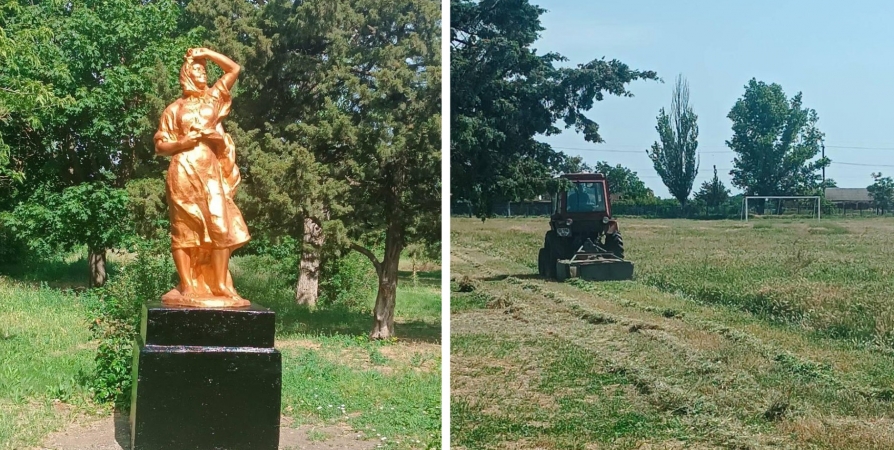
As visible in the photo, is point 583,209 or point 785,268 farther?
point 583,209

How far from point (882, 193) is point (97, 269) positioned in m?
7.38

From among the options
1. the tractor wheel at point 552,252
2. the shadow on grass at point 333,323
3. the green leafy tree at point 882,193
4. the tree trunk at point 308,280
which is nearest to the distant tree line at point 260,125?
the shadow on grass at point 333,323

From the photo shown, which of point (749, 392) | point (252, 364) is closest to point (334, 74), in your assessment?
point (252, 364)

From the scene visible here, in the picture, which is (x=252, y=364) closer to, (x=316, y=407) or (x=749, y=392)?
(x=316, y=407)

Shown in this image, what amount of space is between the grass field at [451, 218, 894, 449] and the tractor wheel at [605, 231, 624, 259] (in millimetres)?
50

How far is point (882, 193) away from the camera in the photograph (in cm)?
419

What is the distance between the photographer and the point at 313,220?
839cm

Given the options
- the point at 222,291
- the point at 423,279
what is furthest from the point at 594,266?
the point at 423,279

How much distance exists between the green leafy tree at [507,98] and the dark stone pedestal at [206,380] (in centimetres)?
155

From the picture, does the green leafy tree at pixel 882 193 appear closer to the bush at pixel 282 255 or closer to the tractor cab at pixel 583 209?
the tractor cab at pixel 583 209

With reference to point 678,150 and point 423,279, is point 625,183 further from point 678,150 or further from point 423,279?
point 423,279

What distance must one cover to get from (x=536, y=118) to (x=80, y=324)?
472 centimetres

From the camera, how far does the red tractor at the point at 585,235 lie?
454 centimetres

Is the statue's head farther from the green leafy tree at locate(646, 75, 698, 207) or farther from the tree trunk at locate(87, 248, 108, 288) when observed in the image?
the tree trunk at locate(87, 248, 108, 288)
